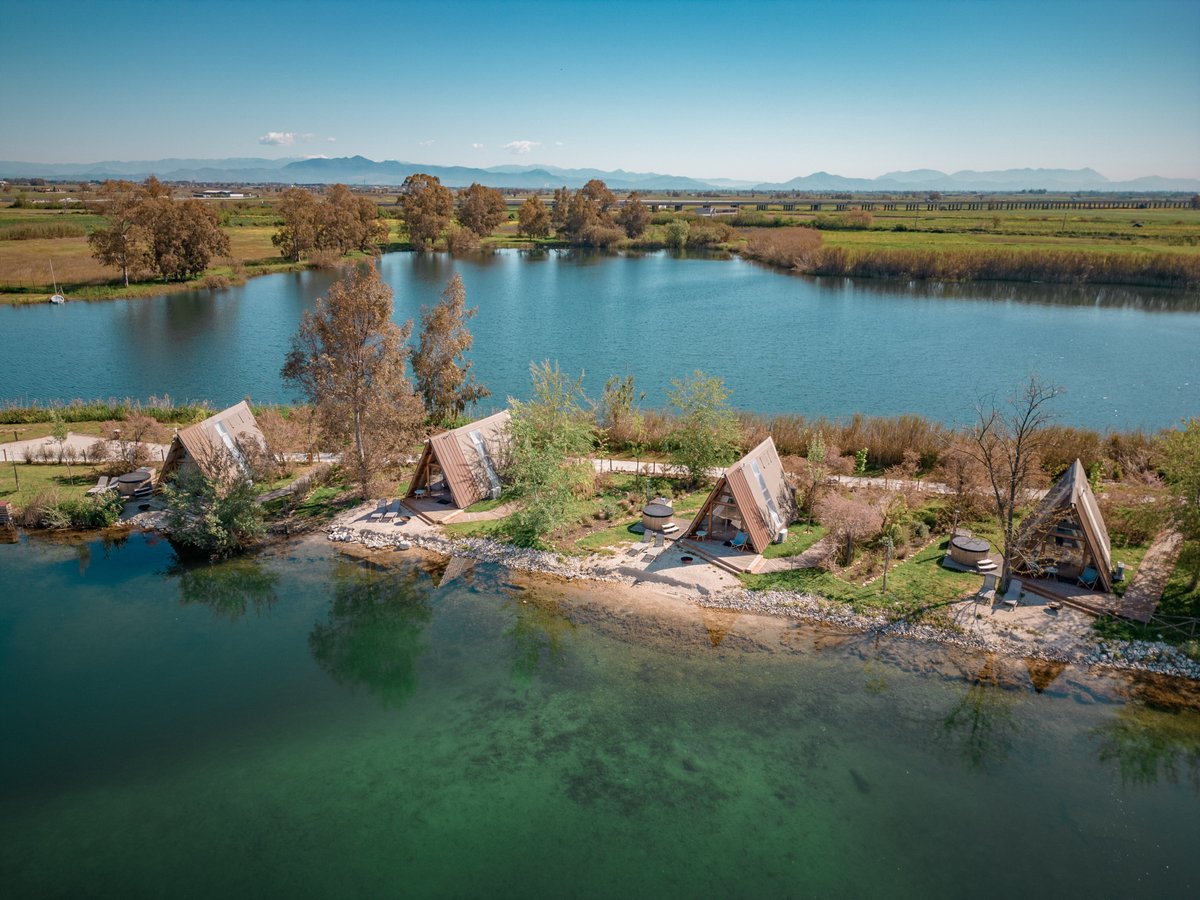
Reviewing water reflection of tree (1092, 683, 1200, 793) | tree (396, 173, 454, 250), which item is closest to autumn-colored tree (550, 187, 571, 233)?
tree (396, 173, 454, 250)

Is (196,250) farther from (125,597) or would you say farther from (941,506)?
(941,506)

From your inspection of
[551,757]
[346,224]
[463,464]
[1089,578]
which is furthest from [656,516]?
[346,224]

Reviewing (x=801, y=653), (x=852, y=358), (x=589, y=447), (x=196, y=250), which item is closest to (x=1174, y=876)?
(x=801, y=653)

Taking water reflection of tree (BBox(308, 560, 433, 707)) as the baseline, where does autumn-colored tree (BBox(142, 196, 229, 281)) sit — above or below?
above

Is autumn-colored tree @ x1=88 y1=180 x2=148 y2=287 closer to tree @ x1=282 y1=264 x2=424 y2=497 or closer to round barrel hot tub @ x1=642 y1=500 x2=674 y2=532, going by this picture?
tree @ x1=282 y1=264 x2=424 y2=497

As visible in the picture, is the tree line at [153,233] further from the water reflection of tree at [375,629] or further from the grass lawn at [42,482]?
the water reflection of tree at [375,629]

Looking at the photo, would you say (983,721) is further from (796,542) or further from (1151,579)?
(1151,579)
